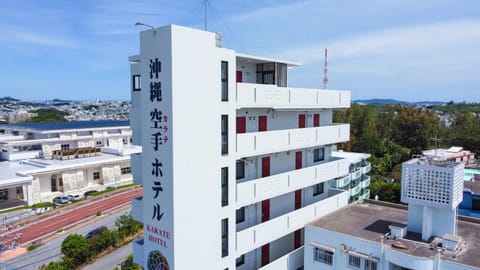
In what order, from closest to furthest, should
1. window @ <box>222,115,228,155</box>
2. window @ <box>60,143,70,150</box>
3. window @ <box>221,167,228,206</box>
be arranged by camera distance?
1. window @ <box>222,115,228,155</box>
2. window @ <box>221,167,228,206</box>
3. window @ <box>60,143,70,150</box>

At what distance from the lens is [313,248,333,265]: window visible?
49.8ft

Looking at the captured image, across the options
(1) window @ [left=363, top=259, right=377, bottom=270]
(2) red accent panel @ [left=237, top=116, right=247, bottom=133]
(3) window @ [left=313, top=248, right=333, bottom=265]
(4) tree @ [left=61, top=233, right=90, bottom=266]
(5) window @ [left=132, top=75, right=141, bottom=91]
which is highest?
(5) window @ [left=132, top=75, right=141, bottom=91]

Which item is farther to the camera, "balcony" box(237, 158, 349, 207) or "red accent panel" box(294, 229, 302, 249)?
"red accent panel" box(294, 229, 302, 249)

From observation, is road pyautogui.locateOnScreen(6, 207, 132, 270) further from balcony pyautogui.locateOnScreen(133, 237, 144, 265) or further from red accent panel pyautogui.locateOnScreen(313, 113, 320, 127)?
red accent panel pyautogui.locateOnScreen(313, 113, 320, 127)

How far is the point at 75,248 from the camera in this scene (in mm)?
22453

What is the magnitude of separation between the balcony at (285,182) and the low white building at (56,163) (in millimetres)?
31880

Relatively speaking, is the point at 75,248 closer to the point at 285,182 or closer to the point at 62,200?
the point at 285,182

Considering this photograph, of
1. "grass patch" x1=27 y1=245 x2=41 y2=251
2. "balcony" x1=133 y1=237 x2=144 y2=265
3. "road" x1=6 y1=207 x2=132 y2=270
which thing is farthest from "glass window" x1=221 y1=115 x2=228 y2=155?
"grass patch" x1=27 y1=245 x2=41 y2=251

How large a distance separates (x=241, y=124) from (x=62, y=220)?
2625 cm

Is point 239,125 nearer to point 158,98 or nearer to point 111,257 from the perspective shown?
point 158,98

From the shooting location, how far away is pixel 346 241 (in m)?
14.4

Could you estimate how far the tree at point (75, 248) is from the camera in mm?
22359

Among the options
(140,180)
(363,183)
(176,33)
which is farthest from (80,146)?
(176,33)

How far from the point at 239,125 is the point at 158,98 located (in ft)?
14.2
